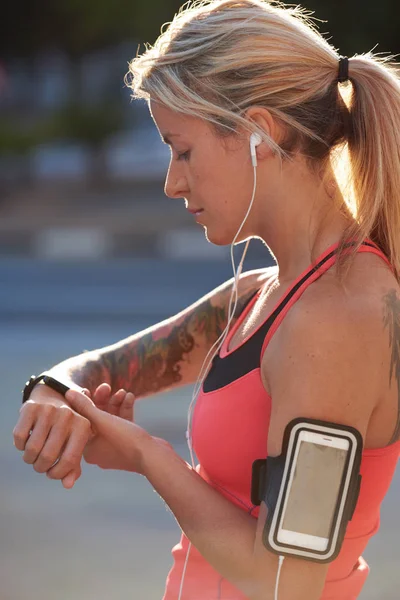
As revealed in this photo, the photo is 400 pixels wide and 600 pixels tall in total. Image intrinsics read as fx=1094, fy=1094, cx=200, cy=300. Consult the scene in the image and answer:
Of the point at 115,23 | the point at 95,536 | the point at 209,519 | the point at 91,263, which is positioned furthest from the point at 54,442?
the point at 115,23

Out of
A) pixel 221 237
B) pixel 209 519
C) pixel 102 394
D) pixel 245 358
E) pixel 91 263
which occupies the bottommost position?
pixel 91 263

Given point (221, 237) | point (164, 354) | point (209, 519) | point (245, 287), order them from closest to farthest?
point (209, 519), point (221, 237), point (245, 287), point (164, 354)

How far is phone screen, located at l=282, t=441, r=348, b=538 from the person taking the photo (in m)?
1.70

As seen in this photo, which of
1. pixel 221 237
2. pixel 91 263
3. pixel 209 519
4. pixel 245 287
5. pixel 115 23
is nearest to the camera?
pixel 209 519

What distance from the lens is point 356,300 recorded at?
1.75 metres

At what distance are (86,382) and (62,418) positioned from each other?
1.35 ft

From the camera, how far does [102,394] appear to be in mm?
2240

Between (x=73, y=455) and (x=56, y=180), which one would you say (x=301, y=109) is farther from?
(x=56, y=180)

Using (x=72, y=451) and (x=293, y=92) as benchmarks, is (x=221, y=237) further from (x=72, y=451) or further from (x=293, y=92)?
(x=72, y=451)

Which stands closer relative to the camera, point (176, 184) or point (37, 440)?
point (37, 440)

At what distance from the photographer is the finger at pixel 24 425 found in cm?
194

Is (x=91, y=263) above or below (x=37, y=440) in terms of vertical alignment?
below

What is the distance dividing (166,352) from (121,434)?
1.97ft

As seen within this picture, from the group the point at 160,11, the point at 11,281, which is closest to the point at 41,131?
the point at 160,11
